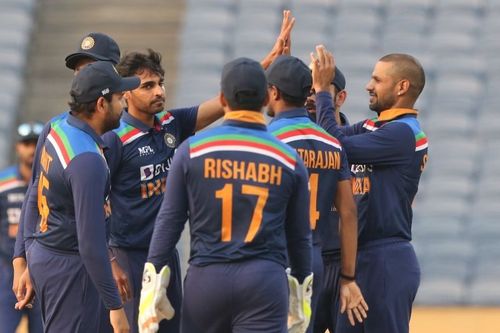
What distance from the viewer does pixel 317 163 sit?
5.73m

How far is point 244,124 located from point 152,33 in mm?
9740

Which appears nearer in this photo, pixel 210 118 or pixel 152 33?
pixel 210 118

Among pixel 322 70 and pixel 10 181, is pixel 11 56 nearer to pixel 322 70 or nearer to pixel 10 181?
pixel 10 181

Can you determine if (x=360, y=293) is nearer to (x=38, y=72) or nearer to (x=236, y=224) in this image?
(x=236, y=224)

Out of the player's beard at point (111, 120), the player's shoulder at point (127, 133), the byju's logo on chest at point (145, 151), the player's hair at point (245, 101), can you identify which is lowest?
the byju's logo on chest at point (145, 151)

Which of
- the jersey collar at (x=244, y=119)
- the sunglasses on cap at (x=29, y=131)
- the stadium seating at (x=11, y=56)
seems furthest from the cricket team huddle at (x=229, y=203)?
the stadium seating at (x=11, y=56)

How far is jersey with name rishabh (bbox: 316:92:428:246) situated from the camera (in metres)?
6.13

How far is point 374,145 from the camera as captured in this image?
6121 mm

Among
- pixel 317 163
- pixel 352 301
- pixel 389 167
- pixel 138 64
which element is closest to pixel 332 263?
pixel 352 301

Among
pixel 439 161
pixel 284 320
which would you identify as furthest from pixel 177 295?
pixel 439 161

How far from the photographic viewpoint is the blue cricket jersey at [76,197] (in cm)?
524

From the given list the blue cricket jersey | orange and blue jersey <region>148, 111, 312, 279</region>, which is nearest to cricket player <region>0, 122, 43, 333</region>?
the blue cricket jersey

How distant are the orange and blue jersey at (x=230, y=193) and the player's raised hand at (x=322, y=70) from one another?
105 centimetres

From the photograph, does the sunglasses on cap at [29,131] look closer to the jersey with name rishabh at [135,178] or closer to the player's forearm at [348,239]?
the jersey with name rishabh at [135,178]
